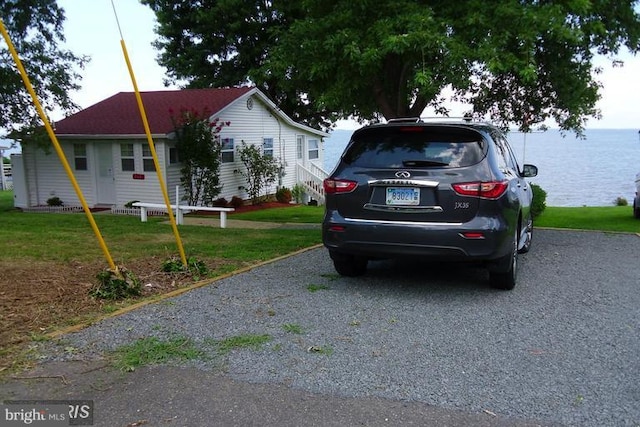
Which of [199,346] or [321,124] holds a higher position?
[321,124]

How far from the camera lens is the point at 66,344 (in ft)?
14.3

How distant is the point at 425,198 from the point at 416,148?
1.83 ft

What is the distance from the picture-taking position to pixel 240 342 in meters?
4.40

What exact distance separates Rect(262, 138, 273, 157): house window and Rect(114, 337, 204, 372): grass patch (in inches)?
666

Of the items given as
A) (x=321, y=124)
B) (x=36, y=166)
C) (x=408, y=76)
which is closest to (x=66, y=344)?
(x=408, y=76)

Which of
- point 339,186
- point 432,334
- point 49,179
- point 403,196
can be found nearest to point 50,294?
point 339,186

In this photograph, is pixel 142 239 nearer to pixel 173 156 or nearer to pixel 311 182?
pixel 173 156

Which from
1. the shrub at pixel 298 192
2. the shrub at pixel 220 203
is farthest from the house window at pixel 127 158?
the shrub at pixel 298 192

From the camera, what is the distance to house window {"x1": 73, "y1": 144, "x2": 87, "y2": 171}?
1823 cm

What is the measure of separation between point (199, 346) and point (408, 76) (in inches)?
316

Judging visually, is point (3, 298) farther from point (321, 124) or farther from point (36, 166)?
point (321, 124)

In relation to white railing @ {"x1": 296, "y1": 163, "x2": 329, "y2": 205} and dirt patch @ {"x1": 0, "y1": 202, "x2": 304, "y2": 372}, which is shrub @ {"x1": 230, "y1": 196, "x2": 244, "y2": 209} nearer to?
white railing @ {"x1": 296, "y1": 163, "x2": 329, "y2": 205}

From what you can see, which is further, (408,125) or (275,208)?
(275,208)

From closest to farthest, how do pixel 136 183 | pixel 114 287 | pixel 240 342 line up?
pixel 240 342
pixel 114 287
pixel 136 183
